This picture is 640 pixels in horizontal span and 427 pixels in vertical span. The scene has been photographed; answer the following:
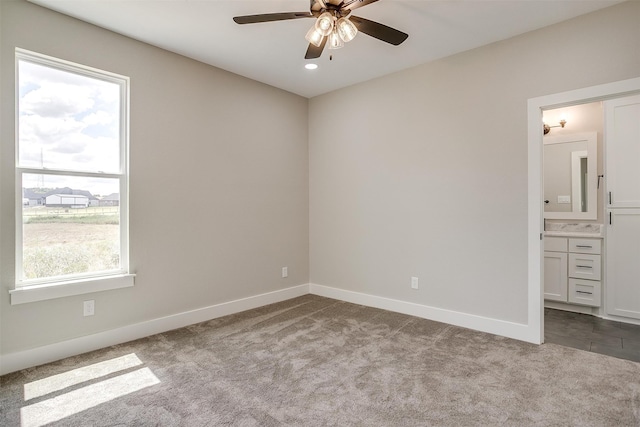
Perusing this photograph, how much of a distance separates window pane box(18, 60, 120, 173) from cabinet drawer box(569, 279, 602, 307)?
5.07 m

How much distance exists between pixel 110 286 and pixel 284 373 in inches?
66.6

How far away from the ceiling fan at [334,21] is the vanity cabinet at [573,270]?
3.36 metres

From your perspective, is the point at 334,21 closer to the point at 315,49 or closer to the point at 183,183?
the point at 315,49

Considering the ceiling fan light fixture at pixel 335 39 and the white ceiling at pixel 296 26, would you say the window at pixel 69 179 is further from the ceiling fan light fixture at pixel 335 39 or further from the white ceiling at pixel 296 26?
the ceiling fan light fixture at pixel 335 39

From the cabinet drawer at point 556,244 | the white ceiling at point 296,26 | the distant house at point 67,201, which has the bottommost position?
the cabinet drawer at point 556,244

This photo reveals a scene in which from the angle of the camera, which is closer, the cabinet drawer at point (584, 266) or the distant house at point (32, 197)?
the distant house at point (32, 197)

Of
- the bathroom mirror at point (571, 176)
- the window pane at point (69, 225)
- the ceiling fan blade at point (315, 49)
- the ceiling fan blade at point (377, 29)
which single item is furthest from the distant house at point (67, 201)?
the bathroom mirror at point (571, 176)

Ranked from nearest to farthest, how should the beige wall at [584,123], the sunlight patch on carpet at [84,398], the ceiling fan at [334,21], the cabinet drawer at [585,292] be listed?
the sunlight patch on carpet at [84,398] < the ceiling fan at [334,21] < the cabinet drawer at [585,292] < the beige wall at [584,123]

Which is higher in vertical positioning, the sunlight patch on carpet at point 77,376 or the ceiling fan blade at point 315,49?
the ceiling fan blade at point 315,49

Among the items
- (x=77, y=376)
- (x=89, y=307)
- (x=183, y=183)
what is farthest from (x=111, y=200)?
(x=77, y=376)

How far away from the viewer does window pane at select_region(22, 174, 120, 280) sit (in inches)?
99.7

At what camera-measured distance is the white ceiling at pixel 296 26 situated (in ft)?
8.21

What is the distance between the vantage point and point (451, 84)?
11.1 feet

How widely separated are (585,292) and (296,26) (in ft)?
13.9
